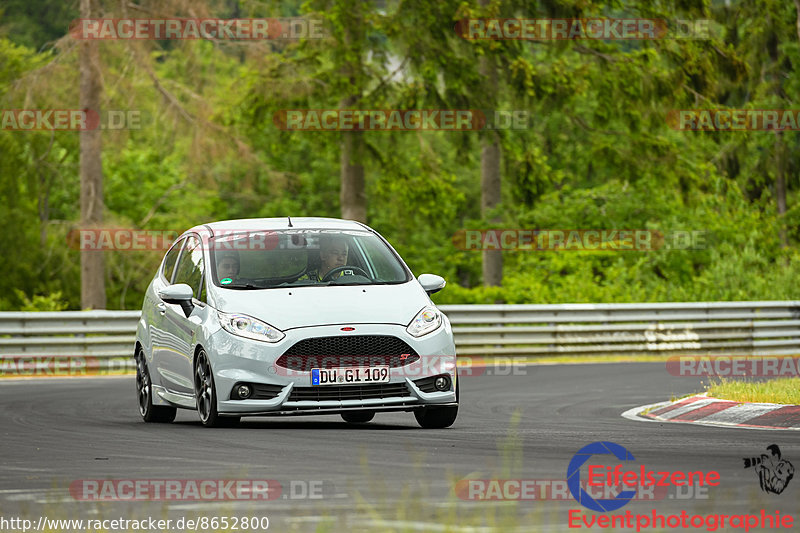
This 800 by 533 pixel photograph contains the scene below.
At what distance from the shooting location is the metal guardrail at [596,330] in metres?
22.6

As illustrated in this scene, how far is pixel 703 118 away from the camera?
38000 millimetres

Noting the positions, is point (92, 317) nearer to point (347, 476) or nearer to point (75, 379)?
point (75, 379)

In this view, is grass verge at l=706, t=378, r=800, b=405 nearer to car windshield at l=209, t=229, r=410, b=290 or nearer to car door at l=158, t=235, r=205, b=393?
car windshield at l=209, t=229, r=410, b=290

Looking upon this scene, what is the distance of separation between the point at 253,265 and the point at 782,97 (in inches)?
1557

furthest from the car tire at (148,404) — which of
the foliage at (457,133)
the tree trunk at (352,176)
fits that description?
the tree trunk at (352,176)

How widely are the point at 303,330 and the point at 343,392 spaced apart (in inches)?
23.6

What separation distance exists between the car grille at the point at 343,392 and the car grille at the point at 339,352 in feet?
0.55

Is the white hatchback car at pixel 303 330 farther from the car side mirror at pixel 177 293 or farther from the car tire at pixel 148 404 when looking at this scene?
the car tire at pixel 148 404

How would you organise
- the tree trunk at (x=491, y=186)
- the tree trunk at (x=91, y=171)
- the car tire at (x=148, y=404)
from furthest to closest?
the tree trunk at (x=491, y=186)
the tree trunk at (x=91, y=171)
the car tire at (x=148, y=404)

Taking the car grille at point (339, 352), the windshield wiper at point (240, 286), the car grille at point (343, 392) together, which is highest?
the windshield wiper at point (240, 286)

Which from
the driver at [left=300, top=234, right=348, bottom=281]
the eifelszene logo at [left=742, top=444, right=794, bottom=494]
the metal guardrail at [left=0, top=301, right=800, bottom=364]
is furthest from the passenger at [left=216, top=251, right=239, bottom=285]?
the metal guardrail at [left=0, top=301, right=800, bottom=364]

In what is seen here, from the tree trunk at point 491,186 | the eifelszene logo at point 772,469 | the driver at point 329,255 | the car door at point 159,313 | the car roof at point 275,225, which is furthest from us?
the tree trunk at point 491,186

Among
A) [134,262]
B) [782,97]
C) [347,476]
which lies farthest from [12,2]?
[347,476]

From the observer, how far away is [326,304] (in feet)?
39.2
